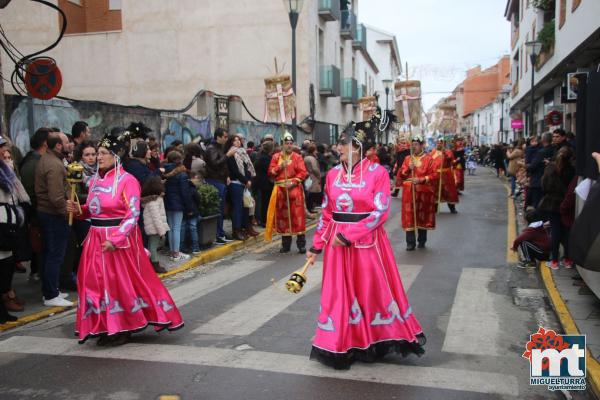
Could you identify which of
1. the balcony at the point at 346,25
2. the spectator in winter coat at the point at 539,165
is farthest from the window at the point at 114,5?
the spectator in winter coat at the point at 539,165

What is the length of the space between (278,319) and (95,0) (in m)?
24.2

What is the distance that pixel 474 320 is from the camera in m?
6.29

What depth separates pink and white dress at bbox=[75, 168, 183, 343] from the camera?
18.1ft

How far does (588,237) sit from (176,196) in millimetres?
6597

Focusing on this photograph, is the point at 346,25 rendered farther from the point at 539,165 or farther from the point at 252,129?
the point at 539,165

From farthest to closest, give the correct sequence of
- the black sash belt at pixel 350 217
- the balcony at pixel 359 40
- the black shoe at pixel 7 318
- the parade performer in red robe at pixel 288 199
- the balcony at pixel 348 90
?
1. the balcony at pixel 359 40
2. the balcony at pixel 348 90
3. the parade performer in red robe at pixel 288 199
4. the black shoe at pixel 7 318
5. the black sash belt at pixel 350 217

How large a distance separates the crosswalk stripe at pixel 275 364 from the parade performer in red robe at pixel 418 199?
235 inches

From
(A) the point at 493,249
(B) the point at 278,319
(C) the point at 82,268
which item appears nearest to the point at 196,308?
(B) the point at 278,319

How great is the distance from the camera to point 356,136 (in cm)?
529

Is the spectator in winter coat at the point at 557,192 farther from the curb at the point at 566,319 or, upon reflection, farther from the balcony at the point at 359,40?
the balcony at the point at 359,40

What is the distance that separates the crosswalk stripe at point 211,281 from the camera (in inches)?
301

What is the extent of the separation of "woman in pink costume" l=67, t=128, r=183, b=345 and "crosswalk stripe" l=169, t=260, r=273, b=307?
1.53 metres

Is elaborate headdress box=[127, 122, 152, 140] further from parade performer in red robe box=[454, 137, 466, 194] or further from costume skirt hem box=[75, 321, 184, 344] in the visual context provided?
parade performer in red robe box=[454, 137, 466, 194]

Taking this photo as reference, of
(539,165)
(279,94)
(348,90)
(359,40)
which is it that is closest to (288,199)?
(279,94)
